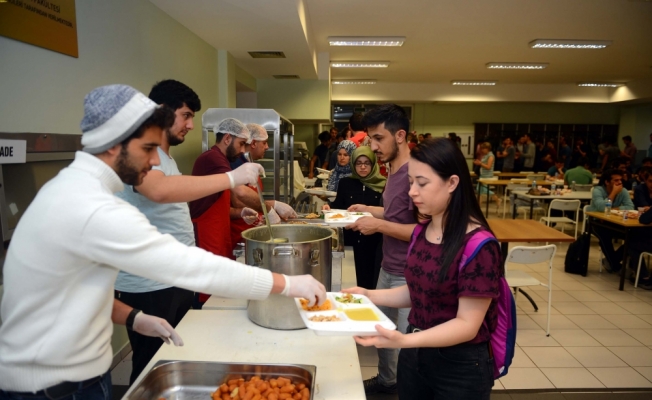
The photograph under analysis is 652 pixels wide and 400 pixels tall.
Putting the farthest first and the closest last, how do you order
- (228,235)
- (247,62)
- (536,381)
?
(247,62), (536,381), (228,235)

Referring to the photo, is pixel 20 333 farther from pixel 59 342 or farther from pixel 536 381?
pixel 536 381

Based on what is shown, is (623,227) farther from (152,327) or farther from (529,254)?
(152,327)

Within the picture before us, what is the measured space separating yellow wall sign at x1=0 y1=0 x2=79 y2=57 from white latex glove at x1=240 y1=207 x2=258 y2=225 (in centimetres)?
124

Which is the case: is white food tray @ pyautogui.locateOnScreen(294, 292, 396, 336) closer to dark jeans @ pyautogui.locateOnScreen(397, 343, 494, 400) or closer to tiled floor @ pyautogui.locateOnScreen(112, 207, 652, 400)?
dark jeans @ pyautogui.locateOnScreen(397, 343, 494, 400)

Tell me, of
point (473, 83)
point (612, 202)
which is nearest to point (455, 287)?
point (612, 202)

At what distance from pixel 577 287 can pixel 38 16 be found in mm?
5254

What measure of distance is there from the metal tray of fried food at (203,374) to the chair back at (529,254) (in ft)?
8.32

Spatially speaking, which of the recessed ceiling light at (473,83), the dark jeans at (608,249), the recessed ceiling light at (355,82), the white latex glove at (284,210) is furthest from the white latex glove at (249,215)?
the recessed ceiling light at (473,83)

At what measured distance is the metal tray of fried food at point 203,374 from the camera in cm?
128

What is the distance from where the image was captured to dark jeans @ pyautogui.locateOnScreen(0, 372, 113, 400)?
98 cm

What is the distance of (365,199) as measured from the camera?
3285 mm

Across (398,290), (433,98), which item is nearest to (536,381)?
(398,290)

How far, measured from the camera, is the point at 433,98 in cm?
1087

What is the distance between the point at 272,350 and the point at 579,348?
2.95m
